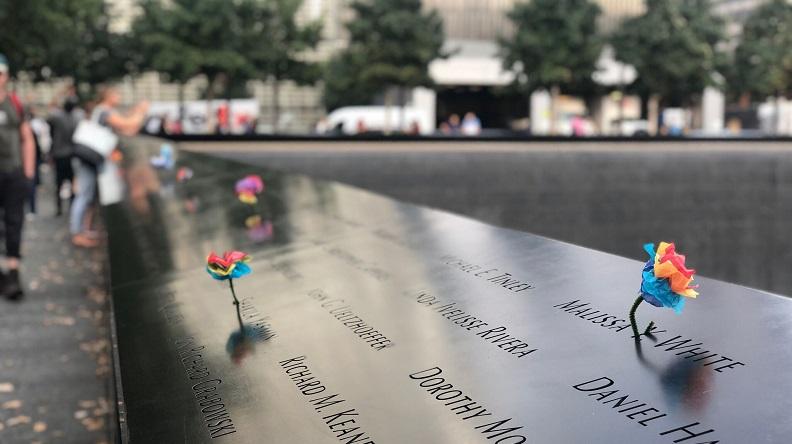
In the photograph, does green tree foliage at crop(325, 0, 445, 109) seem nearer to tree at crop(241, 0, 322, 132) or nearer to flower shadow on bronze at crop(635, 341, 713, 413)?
tree at crop(241, 0, 322, 132)

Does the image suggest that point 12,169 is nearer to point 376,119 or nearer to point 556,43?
point 376,119

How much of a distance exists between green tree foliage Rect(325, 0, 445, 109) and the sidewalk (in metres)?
33.1

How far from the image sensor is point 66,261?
10242mm

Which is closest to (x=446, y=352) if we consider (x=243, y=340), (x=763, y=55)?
(x=243, y=340)

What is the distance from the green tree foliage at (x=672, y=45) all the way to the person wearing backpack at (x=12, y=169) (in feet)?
130

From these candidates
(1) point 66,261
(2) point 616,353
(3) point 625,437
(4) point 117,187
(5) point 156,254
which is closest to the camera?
(3) point 625,437

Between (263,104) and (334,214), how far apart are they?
2621 inches

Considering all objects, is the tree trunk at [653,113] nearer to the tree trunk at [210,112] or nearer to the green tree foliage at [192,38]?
the green tree foliage at [192,38]

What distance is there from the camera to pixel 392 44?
4234 centimetres

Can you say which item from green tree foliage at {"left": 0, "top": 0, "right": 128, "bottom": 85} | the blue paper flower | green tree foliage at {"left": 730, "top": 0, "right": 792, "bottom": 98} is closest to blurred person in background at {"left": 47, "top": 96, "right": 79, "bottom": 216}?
the blue paper flower

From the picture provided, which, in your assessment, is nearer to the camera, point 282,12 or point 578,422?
point 578,422

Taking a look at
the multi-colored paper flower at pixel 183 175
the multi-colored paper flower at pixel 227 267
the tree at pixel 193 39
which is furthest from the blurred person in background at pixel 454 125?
the multi-colored paper flower at pixel 227 267

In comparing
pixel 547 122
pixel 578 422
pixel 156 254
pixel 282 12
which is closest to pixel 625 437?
pixel 578 422

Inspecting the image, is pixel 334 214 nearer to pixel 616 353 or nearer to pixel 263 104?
pixel 616 353
